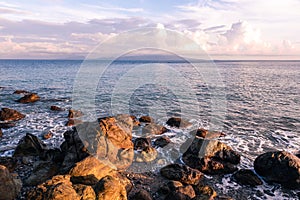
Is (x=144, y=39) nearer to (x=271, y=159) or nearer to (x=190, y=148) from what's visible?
(x=190, y=148)

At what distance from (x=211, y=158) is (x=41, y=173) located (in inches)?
333

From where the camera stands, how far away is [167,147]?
1500 centimetres

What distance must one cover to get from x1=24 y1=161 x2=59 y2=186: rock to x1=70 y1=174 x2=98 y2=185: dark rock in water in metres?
2.15

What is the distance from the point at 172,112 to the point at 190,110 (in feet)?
7.19

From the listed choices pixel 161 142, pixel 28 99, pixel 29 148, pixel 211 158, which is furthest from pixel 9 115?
pixel 211 158

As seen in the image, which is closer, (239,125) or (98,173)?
(98,173)

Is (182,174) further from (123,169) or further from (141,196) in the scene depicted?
(123,169)

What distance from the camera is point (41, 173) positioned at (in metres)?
10.4

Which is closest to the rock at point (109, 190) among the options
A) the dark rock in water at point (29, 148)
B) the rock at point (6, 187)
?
the rock at point (6, 187)

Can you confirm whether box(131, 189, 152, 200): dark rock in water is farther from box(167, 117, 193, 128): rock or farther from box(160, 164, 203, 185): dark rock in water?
box(167, 117, 193, 128): rock

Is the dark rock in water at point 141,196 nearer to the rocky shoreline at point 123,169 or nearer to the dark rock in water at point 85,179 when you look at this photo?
the rocky shoreline at point 123,169

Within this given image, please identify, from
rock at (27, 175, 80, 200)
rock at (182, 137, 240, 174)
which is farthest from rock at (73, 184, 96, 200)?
rock at (182, 137, 240, 174)

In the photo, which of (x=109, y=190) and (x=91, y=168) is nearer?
(x=109, y=190)

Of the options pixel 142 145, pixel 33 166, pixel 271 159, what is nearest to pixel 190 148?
pixel 142 145
